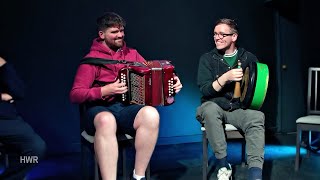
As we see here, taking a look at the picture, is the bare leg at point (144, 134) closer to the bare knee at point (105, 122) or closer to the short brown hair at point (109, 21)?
the bare knee at point (105, 122)

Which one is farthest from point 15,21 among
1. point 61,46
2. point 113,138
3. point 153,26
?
point 113,138

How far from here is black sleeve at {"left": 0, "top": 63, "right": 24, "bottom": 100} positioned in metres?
2.40

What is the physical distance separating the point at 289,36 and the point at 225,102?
197 cm

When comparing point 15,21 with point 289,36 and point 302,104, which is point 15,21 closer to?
point 289,36

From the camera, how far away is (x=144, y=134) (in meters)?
2.51

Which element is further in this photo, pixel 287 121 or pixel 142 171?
pixel 287 121

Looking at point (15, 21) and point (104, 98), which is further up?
point (15, 21)

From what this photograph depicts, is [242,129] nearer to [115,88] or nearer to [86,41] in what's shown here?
[115,88]

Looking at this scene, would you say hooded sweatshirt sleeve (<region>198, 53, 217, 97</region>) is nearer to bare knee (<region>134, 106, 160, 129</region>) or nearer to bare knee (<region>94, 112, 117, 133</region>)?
bare knee (<region>134, 106, 160, 129</region>)

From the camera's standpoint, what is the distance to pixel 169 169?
331 cm

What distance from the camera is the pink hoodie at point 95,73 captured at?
2551mm

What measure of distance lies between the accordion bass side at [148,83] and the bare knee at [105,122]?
209mm

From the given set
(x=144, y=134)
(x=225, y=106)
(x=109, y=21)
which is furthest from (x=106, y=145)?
(x=225, y=106)

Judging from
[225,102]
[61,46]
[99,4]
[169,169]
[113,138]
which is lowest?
[169,169]
